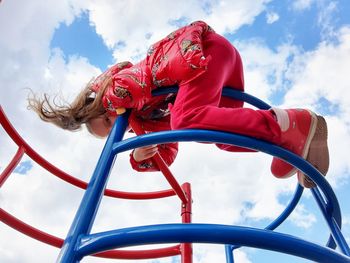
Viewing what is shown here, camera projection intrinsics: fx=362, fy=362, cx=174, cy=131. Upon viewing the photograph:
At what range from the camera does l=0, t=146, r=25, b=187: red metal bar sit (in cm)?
98

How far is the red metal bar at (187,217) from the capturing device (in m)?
0.98

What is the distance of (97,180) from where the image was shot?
2.10 feet

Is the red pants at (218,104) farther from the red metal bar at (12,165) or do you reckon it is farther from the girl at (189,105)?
the red metal bar at (12,165)

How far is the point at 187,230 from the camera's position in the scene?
44 centimetres

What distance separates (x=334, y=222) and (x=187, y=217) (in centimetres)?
43

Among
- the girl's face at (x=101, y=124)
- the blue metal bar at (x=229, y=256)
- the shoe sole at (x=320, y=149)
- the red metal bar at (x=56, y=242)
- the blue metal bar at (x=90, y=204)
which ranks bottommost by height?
the blue metal bar at (x=90, y=204)

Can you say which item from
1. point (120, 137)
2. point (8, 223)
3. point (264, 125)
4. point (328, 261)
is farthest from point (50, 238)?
point (328, 261)

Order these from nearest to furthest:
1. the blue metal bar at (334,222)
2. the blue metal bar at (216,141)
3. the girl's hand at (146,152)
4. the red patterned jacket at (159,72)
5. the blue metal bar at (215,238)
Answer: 1. the blue metal bar at (215,238)
2. the blue metal bar at (216,141)
3. the blue metal bar at (334,222)
4. the red patterned jacket at (159,72)
5. the girl's hand at (146,152)

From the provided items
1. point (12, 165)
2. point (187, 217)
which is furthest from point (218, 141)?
point (12, 165)

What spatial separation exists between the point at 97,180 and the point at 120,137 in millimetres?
166

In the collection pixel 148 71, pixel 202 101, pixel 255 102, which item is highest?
pixel 255 102

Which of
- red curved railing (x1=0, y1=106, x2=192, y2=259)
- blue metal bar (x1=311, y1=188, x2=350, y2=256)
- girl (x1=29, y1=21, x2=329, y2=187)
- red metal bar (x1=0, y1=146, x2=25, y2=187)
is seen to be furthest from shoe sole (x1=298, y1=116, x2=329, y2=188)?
red metal bar (x1=0, y1=146, x2=25, y2=187)

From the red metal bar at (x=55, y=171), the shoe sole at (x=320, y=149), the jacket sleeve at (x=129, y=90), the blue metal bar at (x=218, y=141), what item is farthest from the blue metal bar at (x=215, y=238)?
the red metal bar at (x=55, y=171)

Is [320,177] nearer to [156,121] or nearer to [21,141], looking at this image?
[156,121]
